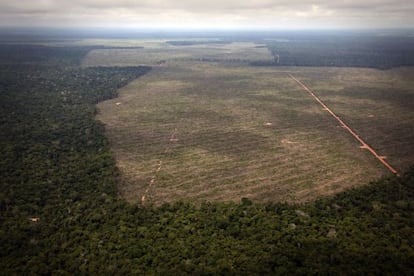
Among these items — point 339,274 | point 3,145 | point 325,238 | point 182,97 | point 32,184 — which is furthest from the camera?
point 182,97

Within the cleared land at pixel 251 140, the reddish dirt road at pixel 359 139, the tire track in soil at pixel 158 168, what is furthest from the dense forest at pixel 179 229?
the cleared land at pixel 251 140

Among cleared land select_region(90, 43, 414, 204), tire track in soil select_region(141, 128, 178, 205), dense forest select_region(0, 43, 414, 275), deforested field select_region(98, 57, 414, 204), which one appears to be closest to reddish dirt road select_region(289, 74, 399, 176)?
cleared land select_region(90, 43, 414, 204)

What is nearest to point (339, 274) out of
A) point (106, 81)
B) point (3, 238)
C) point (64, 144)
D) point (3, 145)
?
point (3, 238)

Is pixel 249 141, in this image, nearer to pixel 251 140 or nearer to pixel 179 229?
pixel 251 140

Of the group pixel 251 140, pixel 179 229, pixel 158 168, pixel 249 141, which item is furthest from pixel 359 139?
pixel 179 229

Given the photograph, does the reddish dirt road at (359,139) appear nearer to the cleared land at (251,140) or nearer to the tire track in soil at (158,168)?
the cleared land at (251,140)

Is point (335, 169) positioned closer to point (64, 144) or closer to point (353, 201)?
point (353, 201)
